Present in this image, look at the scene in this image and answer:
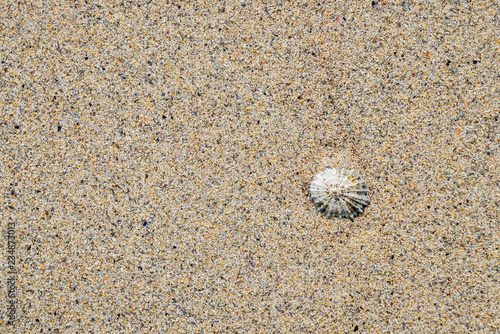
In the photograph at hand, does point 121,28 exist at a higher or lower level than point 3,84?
higher

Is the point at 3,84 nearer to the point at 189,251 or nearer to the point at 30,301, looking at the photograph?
the point at 30,301

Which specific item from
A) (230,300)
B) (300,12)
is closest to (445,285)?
(230,300)

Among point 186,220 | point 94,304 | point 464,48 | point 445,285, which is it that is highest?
point 464,48
